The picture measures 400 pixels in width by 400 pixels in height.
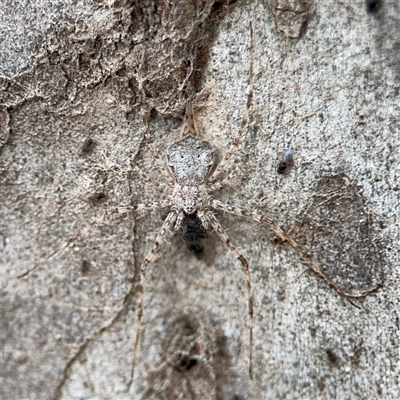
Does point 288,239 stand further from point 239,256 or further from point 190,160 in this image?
point 190,160

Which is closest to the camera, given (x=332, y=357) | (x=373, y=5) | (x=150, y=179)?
(x=373, y=5)

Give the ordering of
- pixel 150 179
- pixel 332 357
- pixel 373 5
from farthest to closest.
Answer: pixel 150 179 → pixel 332 357 → pixel 373 5

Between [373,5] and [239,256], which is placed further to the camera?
[239,256]

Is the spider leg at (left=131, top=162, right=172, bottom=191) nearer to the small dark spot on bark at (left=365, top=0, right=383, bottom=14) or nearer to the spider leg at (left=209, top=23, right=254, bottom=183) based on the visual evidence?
the spider leg at (left=209, top=23, right=254, bottom=183)

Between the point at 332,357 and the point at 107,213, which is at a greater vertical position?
the point at 107,213

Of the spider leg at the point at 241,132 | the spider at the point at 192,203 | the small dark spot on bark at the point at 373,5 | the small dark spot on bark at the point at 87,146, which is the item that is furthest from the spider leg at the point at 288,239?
the small dark spot on bark at the point at 373,5

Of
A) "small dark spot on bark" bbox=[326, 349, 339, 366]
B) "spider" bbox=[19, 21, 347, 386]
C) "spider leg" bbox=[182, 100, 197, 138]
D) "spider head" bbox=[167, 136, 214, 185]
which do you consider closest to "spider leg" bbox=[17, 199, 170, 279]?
A: "spider" bbox=[19, 21, 347, 386]

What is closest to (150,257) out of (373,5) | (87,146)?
(87,146)
